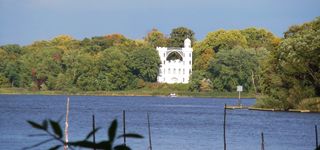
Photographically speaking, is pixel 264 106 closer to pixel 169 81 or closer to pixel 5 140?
pixel 5 140

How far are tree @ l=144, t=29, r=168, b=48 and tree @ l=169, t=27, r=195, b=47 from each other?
152 centimetres

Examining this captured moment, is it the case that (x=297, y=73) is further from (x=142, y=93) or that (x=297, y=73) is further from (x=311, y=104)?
(x=142, y=93)

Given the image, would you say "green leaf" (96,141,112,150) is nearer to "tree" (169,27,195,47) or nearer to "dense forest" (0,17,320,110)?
"dense forest" (0,17,320,110)

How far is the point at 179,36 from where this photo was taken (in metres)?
165

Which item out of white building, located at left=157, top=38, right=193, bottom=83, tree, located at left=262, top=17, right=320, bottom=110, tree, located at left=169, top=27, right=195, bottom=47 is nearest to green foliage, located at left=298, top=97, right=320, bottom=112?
tree, located at left=262, top=17, right=320, bottom=110

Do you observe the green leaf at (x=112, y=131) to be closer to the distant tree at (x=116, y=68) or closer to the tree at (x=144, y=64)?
the distant tree at (x=116, y=68)

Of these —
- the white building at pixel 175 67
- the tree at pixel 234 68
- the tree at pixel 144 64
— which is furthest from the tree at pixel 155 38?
the tree at pixel 234 68

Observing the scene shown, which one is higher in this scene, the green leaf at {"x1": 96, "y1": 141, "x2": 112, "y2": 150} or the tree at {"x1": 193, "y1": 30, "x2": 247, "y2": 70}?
the tree at {"x1": 193, "y1": 30, "x2": 247, "y2": 70}

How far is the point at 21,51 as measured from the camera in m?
155

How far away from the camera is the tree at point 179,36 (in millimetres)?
163500

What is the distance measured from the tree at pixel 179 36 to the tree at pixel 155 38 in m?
1.52

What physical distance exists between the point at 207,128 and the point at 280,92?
1558 cm

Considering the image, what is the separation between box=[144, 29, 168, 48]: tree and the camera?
165250mm

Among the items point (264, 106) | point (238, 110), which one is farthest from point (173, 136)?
point (238, 110)
